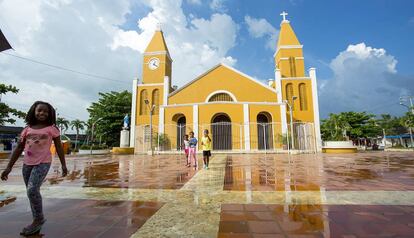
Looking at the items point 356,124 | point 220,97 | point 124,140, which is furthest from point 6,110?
point 356,124

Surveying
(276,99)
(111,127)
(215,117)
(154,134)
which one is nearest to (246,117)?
(215,117)

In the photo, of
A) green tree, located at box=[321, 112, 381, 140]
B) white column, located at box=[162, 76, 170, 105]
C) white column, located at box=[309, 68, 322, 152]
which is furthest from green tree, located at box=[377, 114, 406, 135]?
white column, located at box=[162, 76, 170, 105]

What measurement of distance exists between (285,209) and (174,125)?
63.5 ft

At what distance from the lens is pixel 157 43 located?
95.5 feet

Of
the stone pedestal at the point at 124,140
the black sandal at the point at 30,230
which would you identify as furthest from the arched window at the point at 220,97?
the black sandal at the point at 30,230

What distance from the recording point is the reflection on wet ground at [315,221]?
2.39 meters

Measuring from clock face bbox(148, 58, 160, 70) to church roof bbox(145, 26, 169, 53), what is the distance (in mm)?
1337

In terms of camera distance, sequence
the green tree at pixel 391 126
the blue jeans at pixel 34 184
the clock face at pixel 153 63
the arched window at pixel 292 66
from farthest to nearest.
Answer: the green tree at pixel 391 126, the clock face at pixel 153 63, the arched window at pixel 292 66, the blue jeans at pixel 34 184

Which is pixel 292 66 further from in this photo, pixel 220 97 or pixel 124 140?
pixel 124 140

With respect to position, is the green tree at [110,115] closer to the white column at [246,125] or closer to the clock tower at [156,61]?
the clock tower at [156,61]

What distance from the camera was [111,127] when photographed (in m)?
34.1

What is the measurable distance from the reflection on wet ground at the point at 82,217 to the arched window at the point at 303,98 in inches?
982

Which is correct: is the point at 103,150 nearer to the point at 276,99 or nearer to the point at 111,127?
the point at 111,127

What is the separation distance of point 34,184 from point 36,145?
430 millimetres
